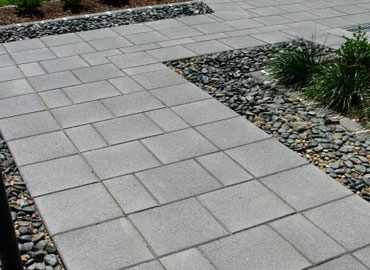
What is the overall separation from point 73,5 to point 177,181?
5504 mm

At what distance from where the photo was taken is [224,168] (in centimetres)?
418

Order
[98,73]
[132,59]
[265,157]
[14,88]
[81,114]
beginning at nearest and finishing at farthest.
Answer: [265,157] → [81,114] → [14,88] → [98,73] → [132,59]

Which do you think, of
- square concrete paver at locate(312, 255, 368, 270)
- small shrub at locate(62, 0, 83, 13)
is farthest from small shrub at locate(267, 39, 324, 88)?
small shrub at locate(62, 0, 83, 13)

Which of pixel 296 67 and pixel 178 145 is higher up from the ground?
pixel 296 67

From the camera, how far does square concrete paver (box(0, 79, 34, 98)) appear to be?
217 inches

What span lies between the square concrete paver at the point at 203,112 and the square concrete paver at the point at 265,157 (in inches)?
23.5

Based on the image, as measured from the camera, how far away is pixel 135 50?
682 cm

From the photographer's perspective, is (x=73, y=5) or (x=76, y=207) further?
(x=73, y=5)

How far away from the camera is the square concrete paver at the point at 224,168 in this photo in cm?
405

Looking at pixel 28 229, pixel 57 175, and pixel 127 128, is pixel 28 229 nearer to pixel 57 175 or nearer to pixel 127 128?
pixel 57 175

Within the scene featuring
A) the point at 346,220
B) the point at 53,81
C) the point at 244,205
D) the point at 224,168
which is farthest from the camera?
the point at 53,81

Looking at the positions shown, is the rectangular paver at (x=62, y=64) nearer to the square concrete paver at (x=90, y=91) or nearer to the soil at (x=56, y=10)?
the square concrete paver at (x=90, y=91)

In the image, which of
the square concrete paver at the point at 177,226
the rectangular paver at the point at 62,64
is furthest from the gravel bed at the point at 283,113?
the square concrete paver at the point at 177,226

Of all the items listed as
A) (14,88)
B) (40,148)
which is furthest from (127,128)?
(14,88)
